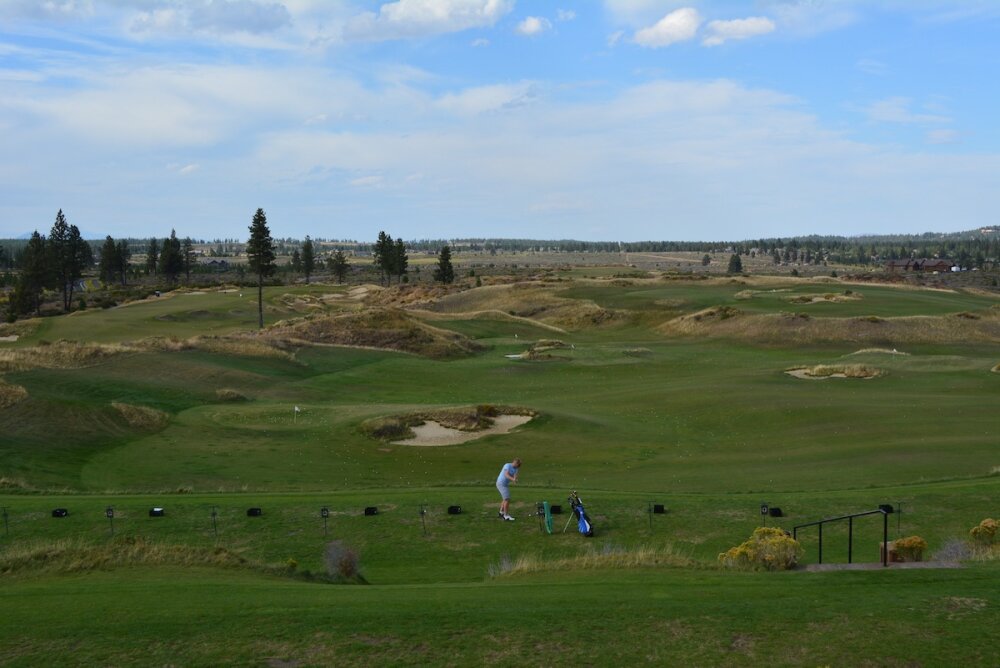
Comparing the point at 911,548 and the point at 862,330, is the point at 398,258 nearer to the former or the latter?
the point at 862,330

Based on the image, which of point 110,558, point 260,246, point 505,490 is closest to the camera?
point 110,558

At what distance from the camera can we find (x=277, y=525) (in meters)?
19.8

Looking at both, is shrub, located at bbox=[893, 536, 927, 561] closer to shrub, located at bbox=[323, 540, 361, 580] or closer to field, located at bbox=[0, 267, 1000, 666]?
field, located at bbox=[0, 267, 1000, 666]

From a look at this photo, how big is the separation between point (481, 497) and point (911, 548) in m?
10.2

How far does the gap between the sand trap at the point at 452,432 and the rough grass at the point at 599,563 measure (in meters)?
17.1

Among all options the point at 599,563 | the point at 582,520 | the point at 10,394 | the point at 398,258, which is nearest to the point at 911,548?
the point at 599,563

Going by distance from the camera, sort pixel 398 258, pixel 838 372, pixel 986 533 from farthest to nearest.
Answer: pixel 398 258
pixel 838 372
pixel 986 533

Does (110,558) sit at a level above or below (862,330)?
above

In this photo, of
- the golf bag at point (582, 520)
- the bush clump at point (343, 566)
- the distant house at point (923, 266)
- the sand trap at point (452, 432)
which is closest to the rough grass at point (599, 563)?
the golf bag at point (582, 520)

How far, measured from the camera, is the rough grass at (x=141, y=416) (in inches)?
1337

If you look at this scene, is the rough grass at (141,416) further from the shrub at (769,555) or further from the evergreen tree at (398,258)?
the evergreen tree at (398,258)

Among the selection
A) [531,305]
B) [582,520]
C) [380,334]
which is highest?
[531,305]

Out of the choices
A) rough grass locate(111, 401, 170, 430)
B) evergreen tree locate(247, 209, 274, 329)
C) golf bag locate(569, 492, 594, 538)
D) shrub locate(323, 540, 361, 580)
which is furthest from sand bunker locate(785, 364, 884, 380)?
evergreen tree locate(247, 209, 274, 329)

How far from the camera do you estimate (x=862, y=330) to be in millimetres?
65312
